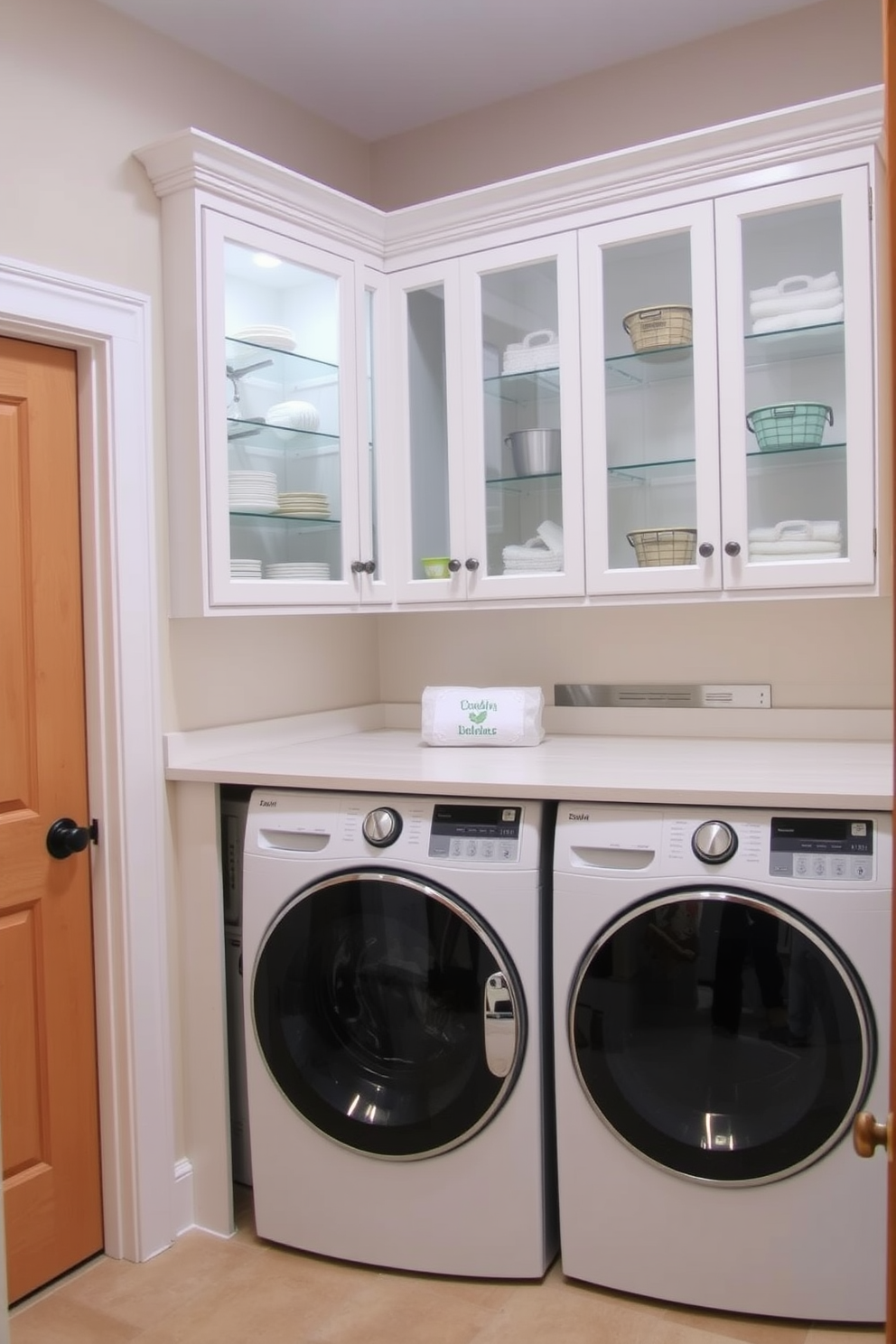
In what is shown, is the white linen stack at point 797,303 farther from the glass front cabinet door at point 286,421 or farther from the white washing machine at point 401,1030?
the white washing machine at point 401,1030

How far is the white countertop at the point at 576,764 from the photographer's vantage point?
1981 millimetres

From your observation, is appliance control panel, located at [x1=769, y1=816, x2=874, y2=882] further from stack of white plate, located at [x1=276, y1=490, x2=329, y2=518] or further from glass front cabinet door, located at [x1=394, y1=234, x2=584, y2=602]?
stack of white plate, located at [x1=276, y1=490, x2=329, y2=518]

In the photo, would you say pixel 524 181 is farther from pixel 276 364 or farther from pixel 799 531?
pixel 799 531

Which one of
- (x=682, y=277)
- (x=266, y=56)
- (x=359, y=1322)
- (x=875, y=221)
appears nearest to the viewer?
(x=359, y=1322)

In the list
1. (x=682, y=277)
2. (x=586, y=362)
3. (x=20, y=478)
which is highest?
(x=682, y=277)

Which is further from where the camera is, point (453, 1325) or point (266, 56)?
point (266, 56)

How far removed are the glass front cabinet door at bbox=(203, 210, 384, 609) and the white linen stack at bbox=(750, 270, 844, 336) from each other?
943mm

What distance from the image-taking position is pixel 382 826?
2186 millimetres

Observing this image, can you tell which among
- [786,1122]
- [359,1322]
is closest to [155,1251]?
[359,1322]

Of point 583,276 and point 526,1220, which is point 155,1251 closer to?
point 526,1220

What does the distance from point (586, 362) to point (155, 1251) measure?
2.14m

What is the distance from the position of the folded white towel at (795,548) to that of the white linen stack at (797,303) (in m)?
Answer: 0.45

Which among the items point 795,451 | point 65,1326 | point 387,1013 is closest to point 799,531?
point 795,451

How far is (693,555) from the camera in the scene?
239cm
